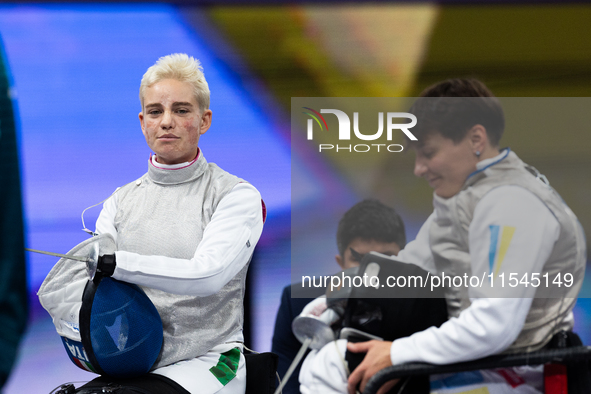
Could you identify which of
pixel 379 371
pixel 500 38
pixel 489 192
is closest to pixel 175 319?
pixel 379 371

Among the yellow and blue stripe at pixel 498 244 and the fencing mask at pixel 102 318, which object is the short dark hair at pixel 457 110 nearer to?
the yellow and blue stripe at pixel 498 244

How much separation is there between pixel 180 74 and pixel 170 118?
0.16 m

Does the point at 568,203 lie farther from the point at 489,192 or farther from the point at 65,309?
the point at 65,309

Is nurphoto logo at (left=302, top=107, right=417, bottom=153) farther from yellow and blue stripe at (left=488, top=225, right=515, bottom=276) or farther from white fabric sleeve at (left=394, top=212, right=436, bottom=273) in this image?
yellow and blue stripe at (left=488, top=225, right=515, bottom=276)

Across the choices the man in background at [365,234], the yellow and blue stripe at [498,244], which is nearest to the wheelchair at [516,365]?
the yellow and blue stripe at [498,244]

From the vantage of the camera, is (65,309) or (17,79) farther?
(17,79)

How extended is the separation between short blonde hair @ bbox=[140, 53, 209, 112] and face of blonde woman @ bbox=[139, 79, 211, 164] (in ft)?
0.06

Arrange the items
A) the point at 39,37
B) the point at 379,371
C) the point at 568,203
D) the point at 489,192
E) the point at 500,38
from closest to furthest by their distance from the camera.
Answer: the point at 379,371
the point at 489,192
the point at 568,203
the point at 500,38
the point at 39,37

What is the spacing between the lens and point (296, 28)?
6.86 feet

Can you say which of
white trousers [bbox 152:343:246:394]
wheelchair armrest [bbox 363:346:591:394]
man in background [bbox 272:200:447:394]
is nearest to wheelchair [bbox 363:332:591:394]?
wheelchair armrest [bbox 363:346:591:394]

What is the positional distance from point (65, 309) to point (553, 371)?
1.45 meters

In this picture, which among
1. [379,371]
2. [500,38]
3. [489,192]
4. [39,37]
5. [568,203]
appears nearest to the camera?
[379,371]

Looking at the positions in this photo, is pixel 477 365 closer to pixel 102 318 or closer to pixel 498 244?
pixel 498 244

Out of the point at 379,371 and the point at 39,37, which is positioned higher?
the point at 39,37
